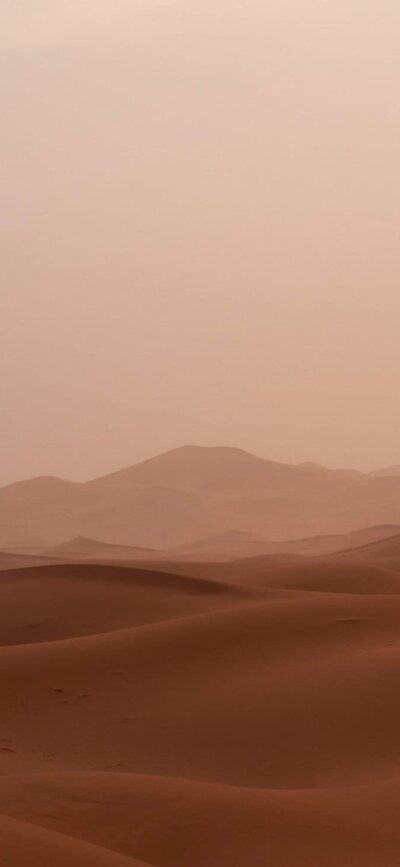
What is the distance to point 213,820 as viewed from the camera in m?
5.02

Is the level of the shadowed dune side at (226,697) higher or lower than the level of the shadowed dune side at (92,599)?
lower

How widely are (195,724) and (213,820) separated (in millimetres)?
2520

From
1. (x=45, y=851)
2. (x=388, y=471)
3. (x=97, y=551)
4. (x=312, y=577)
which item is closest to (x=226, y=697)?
(x=45, y=851)

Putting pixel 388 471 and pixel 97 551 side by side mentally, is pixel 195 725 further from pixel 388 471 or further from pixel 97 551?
pixel 388 471

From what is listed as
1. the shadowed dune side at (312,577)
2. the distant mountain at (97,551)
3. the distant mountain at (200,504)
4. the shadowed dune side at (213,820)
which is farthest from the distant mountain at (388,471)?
the shadowed dune side at (213,820)

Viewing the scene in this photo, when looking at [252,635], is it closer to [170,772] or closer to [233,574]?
[170,772]

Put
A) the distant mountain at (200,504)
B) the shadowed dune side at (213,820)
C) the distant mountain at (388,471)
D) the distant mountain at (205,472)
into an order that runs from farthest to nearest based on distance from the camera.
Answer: the distant mountain at (388,471) < the distant mountain at (205,472) < the distant mountain at (200,504) < the shadowed dune side at (213,820)

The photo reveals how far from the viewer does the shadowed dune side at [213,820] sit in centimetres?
475

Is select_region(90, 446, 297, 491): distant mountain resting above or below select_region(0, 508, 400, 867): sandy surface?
above

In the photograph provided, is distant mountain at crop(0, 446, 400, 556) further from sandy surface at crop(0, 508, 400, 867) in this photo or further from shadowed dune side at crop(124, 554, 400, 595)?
sandy surface at crop(0, 508, 400, 867)

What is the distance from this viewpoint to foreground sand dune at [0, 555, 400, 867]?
16.0ft

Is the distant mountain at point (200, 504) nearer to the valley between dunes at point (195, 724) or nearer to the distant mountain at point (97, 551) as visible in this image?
the distant mountain at point (97, 551)

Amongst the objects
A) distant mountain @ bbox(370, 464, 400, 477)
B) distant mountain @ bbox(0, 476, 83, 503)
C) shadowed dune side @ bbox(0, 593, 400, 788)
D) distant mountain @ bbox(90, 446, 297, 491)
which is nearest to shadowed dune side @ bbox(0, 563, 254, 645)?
shadowed dune side @ bbox(0, 593, 400, 788)

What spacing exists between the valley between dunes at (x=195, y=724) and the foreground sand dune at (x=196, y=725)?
0.01 metres
